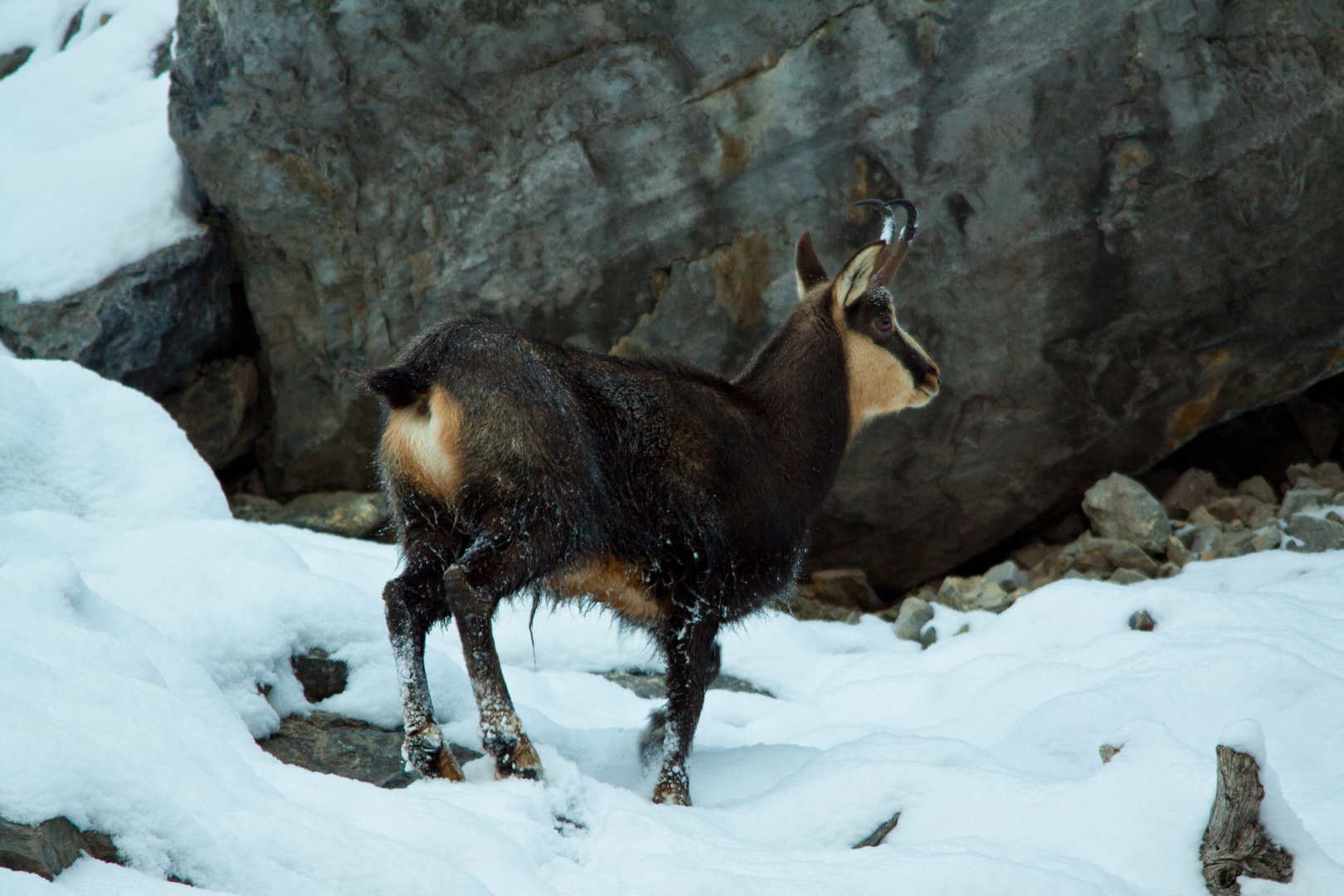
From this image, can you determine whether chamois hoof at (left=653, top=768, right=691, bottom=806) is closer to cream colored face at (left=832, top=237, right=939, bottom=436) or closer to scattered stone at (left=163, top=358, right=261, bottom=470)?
cream colored face at (left=832, top=237, right=939, bottom=436)

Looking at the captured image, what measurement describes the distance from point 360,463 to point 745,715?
376cm

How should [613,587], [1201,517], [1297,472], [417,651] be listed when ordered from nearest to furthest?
[417,651] < [613,587] < [1201,517] < [1297,472]

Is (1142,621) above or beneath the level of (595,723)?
above

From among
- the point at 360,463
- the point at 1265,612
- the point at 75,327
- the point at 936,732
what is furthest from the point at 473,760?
the point at 75,327

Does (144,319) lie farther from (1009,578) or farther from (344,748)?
(1009,578)

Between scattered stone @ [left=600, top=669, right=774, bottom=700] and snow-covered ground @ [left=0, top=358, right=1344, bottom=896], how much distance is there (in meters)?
0.08

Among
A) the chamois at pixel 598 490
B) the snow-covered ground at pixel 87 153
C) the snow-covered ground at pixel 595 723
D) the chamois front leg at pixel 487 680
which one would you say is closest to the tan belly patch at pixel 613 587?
the chamois at pixel 598 490

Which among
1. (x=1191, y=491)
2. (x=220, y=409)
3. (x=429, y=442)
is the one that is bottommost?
(x=220, y=409)

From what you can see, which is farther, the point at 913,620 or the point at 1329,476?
the point at 1329,476

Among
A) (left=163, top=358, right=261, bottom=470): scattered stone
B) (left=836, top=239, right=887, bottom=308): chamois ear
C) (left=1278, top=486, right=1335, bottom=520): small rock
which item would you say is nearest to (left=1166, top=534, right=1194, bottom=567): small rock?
(left=1278, top=486, right=1335, bottom=520): small rock

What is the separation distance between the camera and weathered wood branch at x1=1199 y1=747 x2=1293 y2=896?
2.42m

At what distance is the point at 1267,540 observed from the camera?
19.3 ft

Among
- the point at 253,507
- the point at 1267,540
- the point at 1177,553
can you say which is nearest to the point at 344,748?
the point at 253,507

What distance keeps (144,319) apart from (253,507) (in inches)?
53.7
